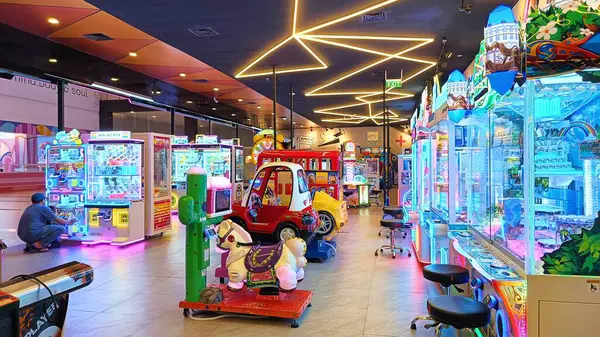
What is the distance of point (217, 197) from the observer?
4160 mm

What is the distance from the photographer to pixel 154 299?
4.47 m

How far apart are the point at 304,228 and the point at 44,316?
4106 millimetres

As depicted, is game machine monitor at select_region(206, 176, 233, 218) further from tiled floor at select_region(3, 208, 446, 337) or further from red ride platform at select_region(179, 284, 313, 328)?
tiled floor at select_region(3, 208, 446, 337)

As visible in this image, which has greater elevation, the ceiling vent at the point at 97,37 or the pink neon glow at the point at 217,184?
the ceiling vent at the point at 97,37

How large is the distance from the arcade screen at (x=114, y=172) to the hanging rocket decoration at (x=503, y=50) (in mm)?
6732

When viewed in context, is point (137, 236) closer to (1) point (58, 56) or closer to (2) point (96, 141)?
(2) point (96, 141)

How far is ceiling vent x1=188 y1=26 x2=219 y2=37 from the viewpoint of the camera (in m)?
6.31

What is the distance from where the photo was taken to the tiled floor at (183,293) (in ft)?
12.1

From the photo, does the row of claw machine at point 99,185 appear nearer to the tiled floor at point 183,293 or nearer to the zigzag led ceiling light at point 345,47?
the tiled floor at point 183,293

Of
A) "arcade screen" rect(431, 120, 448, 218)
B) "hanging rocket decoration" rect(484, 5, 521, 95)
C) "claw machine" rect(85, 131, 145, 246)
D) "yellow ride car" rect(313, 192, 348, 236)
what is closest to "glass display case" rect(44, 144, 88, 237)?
"claw machine" rect(85, 131, 145, 246)

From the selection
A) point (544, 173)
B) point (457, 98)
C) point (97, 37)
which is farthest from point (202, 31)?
point (544, 173)

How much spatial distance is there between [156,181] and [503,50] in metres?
7.47

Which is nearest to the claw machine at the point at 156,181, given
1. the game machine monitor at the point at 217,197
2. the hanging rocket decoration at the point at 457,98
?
the game machine monitor at the point at 217,197

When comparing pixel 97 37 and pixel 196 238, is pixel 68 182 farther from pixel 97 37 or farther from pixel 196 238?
pixel 196 238
